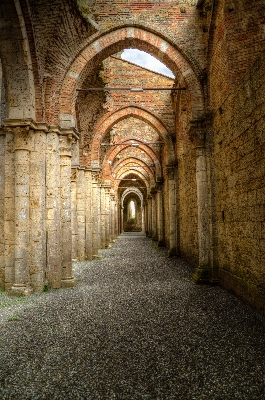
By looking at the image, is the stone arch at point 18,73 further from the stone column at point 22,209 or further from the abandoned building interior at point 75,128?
the stone column at point 22,209

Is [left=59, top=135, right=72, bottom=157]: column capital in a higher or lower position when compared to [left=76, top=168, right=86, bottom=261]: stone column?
higher

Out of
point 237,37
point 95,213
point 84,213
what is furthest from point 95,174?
point 237,37

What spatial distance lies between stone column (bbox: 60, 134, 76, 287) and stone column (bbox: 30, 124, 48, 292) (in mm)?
600

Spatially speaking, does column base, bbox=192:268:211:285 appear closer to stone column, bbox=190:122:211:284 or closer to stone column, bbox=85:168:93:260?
stone column, bbox=190:122:211:284

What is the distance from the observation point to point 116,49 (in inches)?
331

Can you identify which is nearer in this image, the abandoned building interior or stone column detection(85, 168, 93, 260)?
the abandoned building interior

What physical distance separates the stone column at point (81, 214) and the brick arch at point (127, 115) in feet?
5.26

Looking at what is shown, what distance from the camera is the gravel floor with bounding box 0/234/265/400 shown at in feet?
8.78

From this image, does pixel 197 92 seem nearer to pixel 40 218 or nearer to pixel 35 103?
pixel 35 103

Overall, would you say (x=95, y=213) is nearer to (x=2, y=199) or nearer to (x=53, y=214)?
(x=53, y=214)

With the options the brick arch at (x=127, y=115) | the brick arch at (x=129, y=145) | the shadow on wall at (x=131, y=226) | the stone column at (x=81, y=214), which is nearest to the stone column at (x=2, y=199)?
the stone column at (x=81, y=214)

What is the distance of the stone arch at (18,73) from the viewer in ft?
20.6

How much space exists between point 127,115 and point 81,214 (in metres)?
5.44

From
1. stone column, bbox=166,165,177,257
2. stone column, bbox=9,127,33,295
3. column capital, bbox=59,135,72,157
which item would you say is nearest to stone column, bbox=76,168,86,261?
stone column, bbox=166,165,177,257
